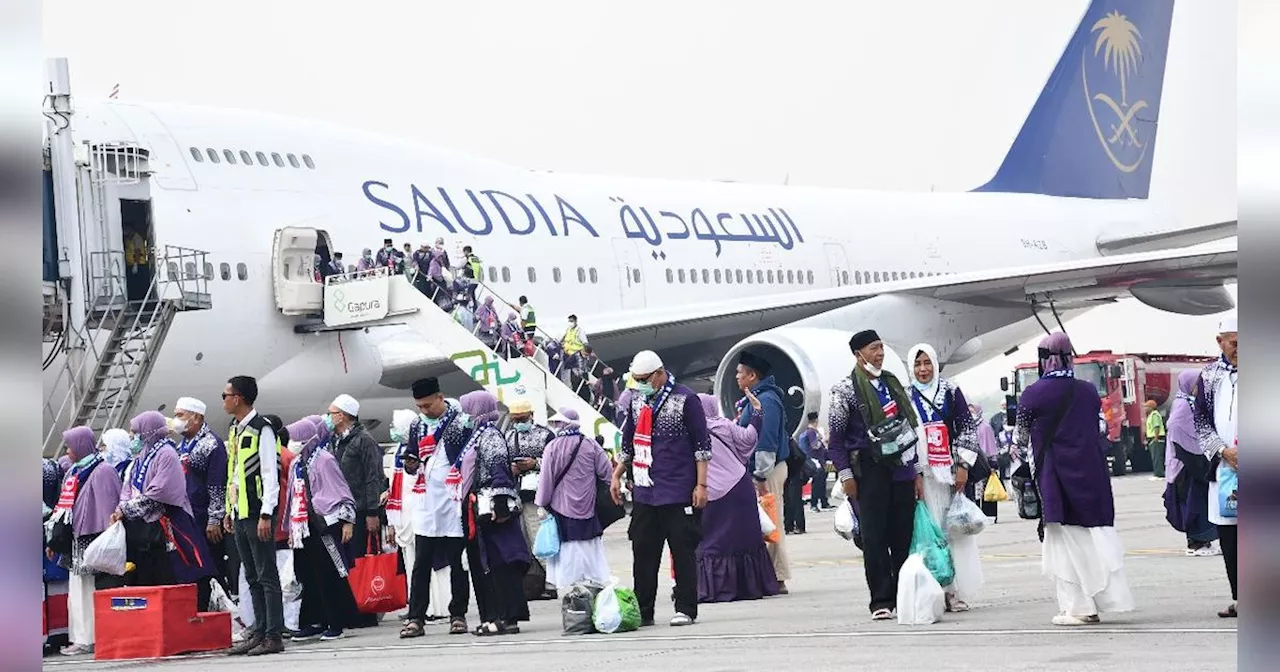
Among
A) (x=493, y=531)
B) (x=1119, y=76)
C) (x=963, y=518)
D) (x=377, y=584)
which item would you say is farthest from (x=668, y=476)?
(x=1119, y=76)

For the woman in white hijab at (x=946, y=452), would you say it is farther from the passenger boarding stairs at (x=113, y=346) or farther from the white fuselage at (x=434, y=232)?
the white fuselage at (x=434, y=232)

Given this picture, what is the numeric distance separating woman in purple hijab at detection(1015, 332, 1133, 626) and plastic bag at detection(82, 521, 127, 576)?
4.75 metres

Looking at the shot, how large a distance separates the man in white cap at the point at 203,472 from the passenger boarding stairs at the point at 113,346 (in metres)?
5.95

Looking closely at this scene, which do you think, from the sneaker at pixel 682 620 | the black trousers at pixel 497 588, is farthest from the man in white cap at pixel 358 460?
the sneaker at pixel 682 620

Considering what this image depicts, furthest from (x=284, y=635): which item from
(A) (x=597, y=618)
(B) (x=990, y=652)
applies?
(B) (x=990, y=652)

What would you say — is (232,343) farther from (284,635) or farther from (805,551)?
(284,635)

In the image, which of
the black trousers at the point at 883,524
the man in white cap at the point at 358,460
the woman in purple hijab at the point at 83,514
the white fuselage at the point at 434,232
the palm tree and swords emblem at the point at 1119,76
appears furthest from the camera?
the palm tree and swords emblem at the point at 1119,76

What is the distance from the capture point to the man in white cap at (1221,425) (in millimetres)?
7402

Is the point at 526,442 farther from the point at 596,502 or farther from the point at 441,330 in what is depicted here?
the point at 441,330

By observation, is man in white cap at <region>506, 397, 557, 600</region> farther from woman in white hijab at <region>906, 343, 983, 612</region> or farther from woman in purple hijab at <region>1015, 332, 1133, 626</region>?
woman in purple hijab at <region>1015, 332, 1133, 626</region>

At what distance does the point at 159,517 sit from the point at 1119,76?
85.4ft

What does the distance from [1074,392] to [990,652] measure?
164 centimetres

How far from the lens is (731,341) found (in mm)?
20969

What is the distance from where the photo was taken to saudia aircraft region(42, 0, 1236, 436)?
1678 cm
